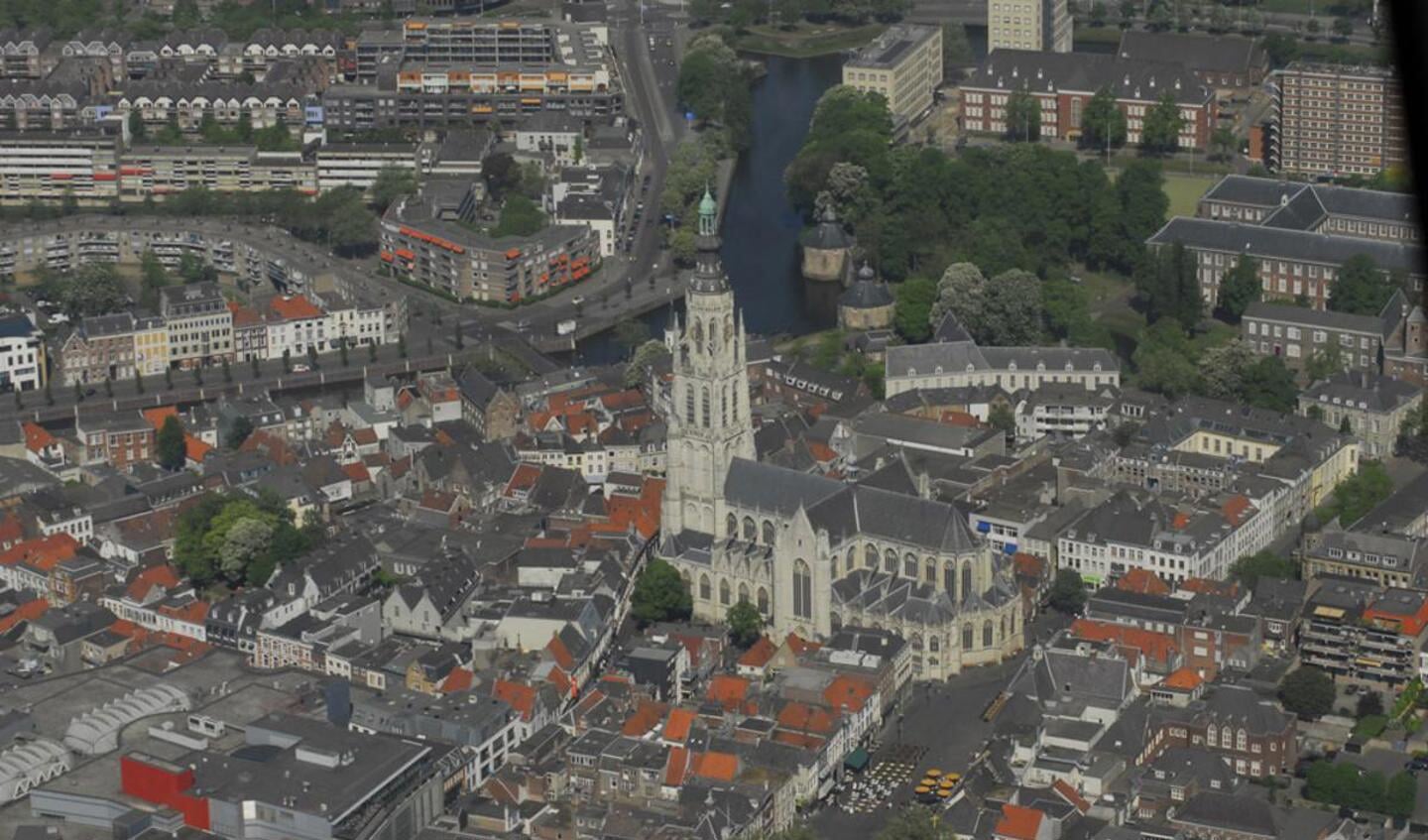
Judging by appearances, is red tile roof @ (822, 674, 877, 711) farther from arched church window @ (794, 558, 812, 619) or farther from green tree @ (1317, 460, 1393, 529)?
green tree @ (1317, 460, 1393, 529)

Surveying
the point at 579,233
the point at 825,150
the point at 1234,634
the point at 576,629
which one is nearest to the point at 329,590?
the point at 576,629

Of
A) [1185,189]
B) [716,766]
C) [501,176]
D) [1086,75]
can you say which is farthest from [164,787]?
[1086,75]

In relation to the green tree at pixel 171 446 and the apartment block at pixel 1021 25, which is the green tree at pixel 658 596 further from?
the apartment block at pixel 1021 25

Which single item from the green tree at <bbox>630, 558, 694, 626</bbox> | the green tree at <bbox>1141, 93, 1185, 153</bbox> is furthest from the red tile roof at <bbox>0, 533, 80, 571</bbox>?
the green tree at <bbox>1141, 93, 1185, 153</bbox>

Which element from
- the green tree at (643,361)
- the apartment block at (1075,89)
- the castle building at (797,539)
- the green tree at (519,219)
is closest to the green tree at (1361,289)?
the apartment block at (1075,89)

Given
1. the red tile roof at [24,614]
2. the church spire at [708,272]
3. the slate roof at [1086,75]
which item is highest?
the church spire at [708,272]

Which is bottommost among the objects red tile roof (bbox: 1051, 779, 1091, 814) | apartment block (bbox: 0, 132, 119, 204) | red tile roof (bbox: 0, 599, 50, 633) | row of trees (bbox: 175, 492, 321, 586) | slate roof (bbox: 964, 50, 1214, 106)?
red tile roof (bbox: 1051, 779, 1091, 814)
